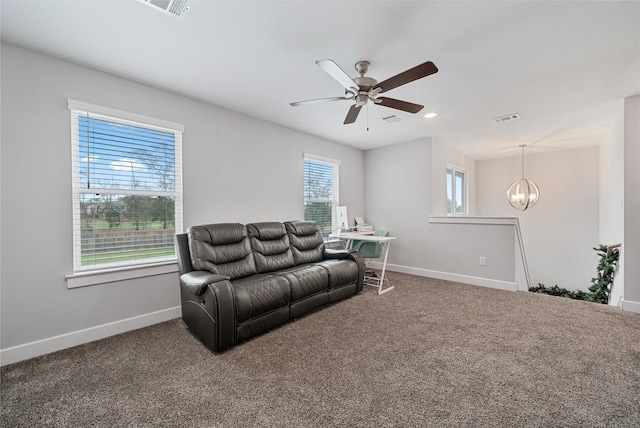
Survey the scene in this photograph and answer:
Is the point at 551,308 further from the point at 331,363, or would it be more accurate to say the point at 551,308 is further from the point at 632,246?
the point at 331,363

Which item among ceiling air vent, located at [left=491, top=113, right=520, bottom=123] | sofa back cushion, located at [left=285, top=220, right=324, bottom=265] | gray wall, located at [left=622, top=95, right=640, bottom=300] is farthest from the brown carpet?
ceiling air vent, located at [left=491, top=113, right=520, bottom=123]

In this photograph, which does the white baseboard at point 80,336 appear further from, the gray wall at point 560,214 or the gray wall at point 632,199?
the gray wall at point 560,214

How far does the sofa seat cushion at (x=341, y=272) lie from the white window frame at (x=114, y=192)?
1.76 m

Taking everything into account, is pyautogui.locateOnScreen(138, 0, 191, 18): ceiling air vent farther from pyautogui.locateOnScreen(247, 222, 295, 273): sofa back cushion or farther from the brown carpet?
the brown carpet

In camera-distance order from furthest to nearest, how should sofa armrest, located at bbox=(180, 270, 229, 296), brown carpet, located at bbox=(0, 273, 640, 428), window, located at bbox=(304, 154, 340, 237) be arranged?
window, located at bbox=(304, 154, 340, 237)
sofa armrest, located at bbox=(180, 270, 229, 296)
brown carpet, located at bbox=(0, 273, 640, 428)

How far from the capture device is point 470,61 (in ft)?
7.62

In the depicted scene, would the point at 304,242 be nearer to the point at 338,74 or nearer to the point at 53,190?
the point at 338,74

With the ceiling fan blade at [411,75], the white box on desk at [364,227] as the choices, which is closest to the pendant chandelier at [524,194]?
the white box on desk at [364,227]

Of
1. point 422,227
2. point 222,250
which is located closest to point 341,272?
point 222,250

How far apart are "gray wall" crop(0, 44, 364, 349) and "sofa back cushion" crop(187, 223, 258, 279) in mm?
475

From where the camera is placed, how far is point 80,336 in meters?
2.36

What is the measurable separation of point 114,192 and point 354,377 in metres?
2.73

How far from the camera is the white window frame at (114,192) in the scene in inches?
94.0

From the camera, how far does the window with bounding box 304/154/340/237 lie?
A: 15.1 feet
